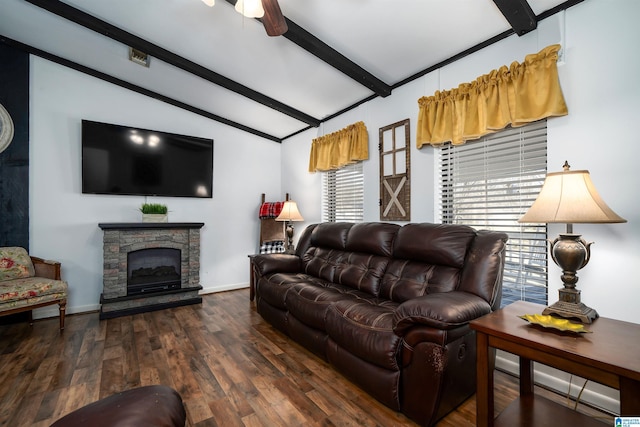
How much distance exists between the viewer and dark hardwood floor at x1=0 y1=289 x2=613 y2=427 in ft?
5.46

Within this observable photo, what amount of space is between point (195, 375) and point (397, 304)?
162cm

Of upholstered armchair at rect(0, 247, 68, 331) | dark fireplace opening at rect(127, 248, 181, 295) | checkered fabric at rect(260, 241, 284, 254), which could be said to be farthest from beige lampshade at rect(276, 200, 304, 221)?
upholstered armchair at rect(0, 247, 68, 331)

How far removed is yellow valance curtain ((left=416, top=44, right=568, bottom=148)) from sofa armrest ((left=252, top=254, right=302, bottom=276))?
1909mm

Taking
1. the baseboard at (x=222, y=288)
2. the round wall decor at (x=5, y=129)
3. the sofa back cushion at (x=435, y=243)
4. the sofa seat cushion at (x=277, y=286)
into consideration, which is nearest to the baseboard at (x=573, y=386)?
the sofa back cushion at (x=435, y=243)

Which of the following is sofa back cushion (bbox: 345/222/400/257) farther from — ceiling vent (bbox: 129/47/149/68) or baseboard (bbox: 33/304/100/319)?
baseboard (bbox: 33/304/100/319)

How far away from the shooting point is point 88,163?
349 cm

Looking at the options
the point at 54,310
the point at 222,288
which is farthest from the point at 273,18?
the point at 54,310

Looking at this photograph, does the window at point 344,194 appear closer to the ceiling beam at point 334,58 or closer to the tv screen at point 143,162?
the ceiling beam at point 334,58

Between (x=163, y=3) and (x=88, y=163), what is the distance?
7.31 feet

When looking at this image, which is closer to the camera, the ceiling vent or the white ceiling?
the white ceiling

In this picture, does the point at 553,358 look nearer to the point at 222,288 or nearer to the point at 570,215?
the point at 570,215

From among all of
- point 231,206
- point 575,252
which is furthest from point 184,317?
point 575,252

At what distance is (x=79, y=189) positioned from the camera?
3521 mm

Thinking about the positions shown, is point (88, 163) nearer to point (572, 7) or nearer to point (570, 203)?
point (570, 203)
